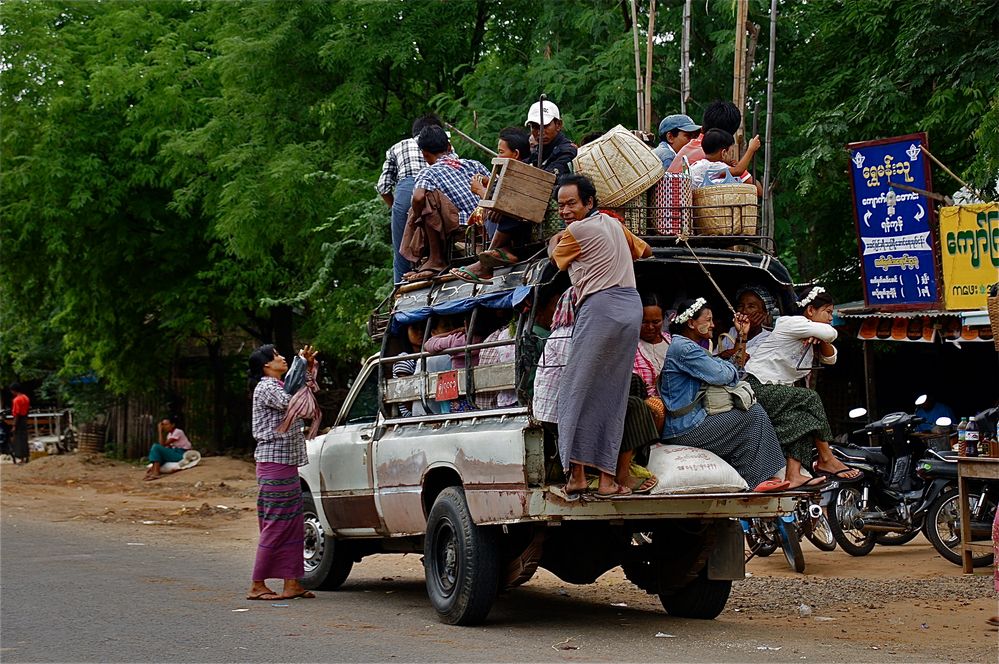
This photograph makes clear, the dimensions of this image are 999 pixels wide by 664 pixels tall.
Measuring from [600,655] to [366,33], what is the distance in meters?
12.2

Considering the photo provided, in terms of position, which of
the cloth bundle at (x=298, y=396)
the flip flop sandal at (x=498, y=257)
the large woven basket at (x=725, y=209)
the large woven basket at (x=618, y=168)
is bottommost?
the cloth bundle at (x=298, y=396)

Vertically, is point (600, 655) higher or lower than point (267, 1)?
lower

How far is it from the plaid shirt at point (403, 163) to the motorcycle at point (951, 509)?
17.2 feet

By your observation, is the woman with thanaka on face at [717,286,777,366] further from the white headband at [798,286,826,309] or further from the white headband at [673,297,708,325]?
the white headband at [673,297,708,325]

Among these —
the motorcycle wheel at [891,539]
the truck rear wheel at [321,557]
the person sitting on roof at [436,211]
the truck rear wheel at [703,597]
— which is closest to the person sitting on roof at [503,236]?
the person sitting on roof at [436,211]

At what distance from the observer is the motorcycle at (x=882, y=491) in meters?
12.5

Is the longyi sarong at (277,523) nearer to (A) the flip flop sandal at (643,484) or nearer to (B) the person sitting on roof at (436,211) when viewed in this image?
(B) the person sitting on roof at (436,211)

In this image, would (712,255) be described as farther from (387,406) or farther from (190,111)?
(190,111)

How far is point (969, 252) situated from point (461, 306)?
7.06 meters

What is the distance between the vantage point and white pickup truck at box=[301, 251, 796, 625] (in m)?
7.45

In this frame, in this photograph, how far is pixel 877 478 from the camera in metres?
12.7

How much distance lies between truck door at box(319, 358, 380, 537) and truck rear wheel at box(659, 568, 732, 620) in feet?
7.28

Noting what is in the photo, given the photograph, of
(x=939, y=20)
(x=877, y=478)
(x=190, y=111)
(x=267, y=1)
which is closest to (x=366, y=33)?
(x=267, y=1)

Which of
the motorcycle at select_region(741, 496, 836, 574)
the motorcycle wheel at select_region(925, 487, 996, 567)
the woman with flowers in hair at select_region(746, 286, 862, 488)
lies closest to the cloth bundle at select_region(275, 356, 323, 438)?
the woman with flowers in hair at select_region(746, 286, 862, 488)
